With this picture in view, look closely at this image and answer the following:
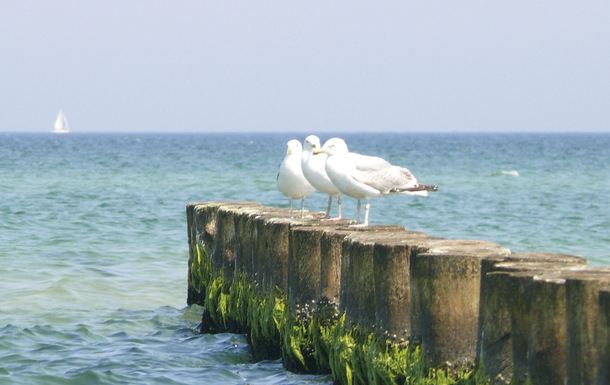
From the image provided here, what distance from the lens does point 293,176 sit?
7.59 meters

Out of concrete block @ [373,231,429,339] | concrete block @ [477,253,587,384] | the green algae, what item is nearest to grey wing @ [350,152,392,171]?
the green algae

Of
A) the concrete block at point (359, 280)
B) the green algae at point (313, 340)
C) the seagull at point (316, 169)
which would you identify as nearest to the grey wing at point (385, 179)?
the seagull at point (316, 169)

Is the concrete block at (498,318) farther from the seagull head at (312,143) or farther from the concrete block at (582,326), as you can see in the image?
the seagull head at (312,143)

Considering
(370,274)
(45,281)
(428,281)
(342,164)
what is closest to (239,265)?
(342,164)

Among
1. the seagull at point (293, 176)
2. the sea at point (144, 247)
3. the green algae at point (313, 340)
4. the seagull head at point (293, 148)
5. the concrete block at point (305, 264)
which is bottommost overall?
the sea at point (144, 247)

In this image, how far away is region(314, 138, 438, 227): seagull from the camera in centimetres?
657

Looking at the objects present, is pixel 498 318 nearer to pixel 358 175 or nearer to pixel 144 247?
pixel 358 175

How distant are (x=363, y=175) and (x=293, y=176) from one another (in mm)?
1160

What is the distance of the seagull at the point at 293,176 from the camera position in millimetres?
7594

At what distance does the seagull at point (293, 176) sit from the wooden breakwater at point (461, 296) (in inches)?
30.8

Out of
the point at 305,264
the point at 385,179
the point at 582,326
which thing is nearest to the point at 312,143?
the point at 385,179

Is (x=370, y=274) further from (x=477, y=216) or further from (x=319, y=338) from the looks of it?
(x=477, y=216)

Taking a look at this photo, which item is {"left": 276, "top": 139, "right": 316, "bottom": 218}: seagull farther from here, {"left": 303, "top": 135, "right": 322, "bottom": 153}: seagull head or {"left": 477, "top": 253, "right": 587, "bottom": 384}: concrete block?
{"left": 477, "top": 253, "right": 587, "bottom": 384}: concrete block

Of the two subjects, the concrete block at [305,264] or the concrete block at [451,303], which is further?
the concrete block at [305,264]
